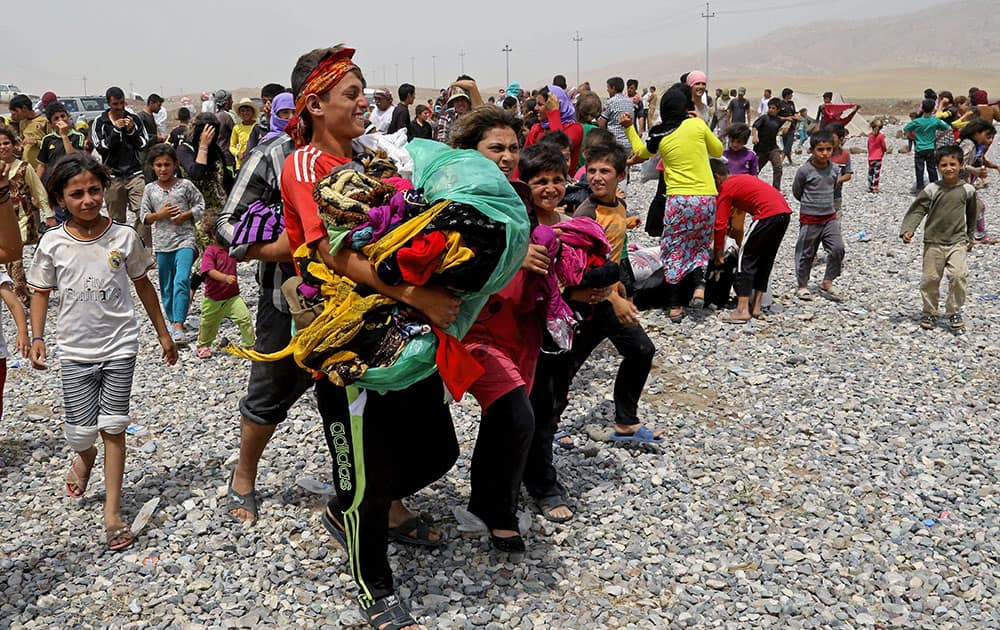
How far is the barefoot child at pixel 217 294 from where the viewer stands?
6902 millimetres

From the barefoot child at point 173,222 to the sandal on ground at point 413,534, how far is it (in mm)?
4588

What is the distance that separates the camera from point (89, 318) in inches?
167

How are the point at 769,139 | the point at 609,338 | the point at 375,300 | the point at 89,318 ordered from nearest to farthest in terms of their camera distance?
the point at 375,300, the point at 89,318, the point at 609,338, the point at 769,139

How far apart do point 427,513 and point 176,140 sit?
708 cm

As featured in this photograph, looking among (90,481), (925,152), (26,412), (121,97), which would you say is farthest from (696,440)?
(925,152)

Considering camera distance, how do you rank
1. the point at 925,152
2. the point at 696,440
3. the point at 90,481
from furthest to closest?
the point at 925,152 < the point at 696,440 < the point at 90,481

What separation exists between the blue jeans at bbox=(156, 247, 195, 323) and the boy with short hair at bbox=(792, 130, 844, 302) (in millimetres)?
6726

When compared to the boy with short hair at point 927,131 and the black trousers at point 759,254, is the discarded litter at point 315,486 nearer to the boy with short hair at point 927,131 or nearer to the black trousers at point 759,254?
the black trousers at point 759,254

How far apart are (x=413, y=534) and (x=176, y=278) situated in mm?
4785

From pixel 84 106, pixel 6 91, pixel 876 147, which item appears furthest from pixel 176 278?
pixel 6 91

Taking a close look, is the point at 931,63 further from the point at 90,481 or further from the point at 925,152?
the point at 90,481

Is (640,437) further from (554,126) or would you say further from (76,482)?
(554,126)

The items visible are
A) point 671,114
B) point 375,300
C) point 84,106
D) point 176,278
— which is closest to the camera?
point 375,300

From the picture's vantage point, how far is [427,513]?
434 cm
